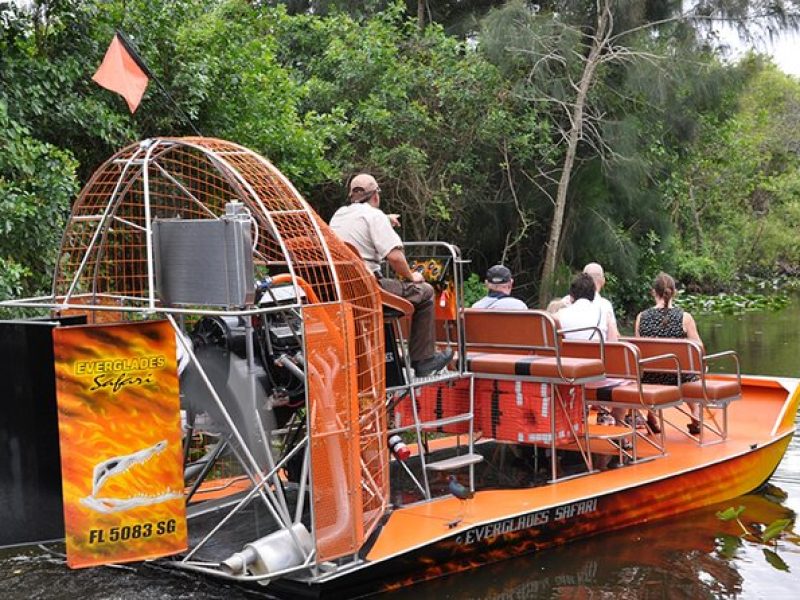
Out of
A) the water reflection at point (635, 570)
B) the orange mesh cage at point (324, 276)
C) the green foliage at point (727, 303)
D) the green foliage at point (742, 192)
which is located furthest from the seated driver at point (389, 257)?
the green foliage at point (727, 303)

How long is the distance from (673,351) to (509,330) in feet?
6.31

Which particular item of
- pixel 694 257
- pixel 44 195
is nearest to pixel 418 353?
pixel 44 195

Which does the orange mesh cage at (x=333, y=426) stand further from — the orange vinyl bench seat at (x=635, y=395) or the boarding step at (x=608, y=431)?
the boarding step at (x=608, y=431)

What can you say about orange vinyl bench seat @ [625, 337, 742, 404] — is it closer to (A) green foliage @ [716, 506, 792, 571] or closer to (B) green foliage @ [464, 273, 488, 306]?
(A) green foliage @ [716, 506, 792, 571]

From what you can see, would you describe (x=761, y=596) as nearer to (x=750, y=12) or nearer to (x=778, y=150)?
(x=750, y=12)

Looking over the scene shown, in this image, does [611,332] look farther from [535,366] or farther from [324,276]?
[324,276]

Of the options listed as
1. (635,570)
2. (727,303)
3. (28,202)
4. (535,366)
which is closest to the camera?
(635,570)

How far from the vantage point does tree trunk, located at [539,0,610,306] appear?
20719 mm

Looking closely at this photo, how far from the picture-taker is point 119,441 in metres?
5.88

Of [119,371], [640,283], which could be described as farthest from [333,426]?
[640,283]

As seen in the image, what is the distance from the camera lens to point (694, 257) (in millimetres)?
33188

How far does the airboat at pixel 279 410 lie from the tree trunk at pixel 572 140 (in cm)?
1240

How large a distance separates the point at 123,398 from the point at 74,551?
34.7 inches

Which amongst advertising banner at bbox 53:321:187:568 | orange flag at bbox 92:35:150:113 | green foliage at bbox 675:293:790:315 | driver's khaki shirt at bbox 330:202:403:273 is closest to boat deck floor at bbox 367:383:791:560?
advertising banner at bbox 53:321:187:568
